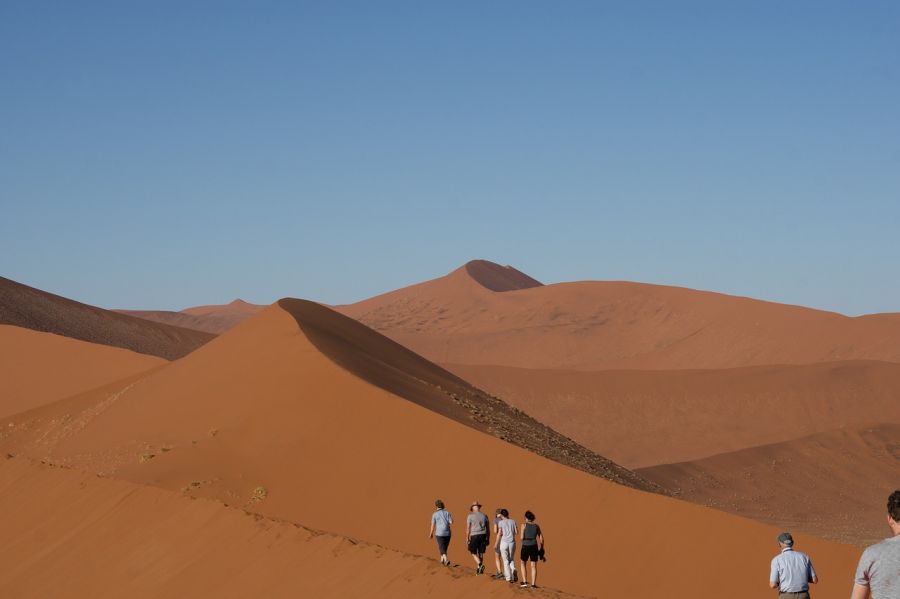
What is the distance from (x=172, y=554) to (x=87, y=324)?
57.8 meters

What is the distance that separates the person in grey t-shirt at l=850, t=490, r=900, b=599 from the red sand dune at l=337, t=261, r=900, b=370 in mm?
74647

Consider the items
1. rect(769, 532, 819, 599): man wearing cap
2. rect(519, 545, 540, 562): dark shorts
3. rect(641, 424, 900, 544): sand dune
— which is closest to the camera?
rect(769, 532, 819, 599): man wearing cap

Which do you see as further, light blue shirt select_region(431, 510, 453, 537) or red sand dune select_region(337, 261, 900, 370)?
red sand dune select_region(337, 261, 900, 370)

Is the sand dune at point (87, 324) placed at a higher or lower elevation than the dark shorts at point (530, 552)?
higher

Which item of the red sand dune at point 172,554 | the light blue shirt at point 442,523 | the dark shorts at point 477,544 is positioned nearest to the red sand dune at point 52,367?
the red sand dune at point 172,554

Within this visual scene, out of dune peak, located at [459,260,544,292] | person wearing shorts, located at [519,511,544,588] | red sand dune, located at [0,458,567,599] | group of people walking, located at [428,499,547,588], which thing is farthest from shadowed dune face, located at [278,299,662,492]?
dune peak, located at [459,260,544,292]

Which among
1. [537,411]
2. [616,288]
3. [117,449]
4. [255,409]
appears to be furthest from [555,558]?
[616,288]

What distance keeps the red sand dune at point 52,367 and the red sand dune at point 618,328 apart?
154ft

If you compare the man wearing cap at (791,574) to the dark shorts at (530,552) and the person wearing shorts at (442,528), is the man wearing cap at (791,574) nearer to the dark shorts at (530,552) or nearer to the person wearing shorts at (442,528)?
the dark shorts at (530,552)

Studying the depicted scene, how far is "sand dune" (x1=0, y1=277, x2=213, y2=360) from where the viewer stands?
66.2 meters

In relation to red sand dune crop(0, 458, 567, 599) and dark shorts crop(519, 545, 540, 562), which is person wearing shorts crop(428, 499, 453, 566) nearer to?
red sand dune crop(0, 458, 567, 599)

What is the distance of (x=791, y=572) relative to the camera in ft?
30.4

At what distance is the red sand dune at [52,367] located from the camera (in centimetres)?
4684

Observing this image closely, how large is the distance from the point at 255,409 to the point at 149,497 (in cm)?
574
